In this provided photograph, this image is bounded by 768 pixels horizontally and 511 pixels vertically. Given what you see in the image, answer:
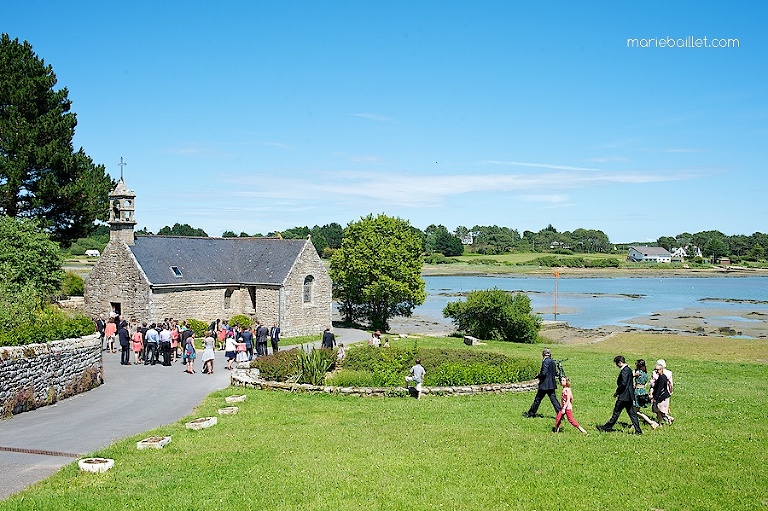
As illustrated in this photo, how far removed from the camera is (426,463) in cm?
1277

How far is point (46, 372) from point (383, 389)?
1051 cm

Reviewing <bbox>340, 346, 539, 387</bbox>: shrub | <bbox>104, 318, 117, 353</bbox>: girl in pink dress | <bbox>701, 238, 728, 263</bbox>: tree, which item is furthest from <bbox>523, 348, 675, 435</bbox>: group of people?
<bbox>701, 238, 728, 263</bbox>: tree

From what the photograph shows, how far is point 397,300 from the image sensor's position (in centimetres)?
4797

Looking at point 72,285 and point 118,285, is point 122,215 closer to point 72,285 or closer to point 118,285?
point 118,285

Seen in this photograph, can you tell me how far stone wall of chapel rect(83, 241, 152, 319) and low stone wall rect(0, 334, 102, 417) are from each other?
41.6 feet

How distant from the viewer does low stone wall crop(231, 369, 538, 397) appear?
2139cm

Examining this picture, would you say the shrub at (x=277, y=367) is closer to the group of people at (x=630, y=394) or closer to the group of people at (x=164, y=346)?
the group of people at (x=164, y=346)

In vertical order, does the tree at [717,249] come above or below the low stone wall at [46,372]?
above

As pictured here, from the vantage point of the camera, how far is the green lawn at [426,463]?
1080cm

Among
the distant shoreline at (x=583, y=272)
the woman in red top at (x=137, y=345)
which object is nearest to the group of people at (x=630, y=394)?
the woman in red top at (x=137, y=345)

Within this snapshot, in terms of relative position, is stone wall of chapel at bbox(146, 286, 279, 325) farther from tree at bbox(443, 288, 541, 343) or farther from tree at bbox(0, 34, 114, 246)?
tree at bbox(443, 288, 541, 343)

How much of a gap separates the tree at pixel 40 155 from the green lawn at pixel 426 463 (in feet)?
90.0

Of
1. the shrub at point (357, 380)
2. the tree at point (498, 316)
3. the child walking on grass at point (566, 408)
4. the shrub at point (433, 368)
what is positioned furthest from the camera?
the tree at point (498, 316)

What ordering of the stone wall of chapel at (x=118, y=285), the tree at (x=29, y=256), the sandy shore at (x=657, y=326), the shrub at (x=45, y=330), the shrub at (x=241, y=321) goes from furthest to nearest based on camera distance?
the sandy shore at (x=657, y=326), the shrub at (x=241, y=321), the stone wall of chapel at (x=118, y=285), the tree at (x=29, y=256), the shrub at (x=45, y=330)
